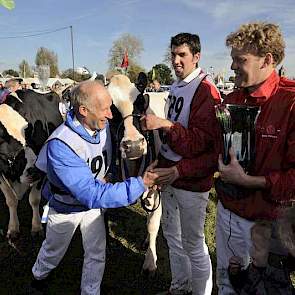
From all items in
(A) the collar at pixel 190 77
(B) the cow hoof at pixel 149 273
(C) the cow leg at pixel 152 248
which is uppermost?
(A) the collar at pixel 190 77

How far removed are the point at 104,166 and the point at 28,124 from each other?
240cm

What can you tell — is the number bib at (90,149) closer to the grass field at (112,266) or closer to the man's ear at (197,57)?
the man's ear at (197,57)

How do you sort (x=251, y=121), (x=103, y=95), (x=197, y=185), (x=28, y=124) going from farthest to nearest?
1. (x=28, y=124)
2. (x=197, y=185)
3. (x=103, y=95)
4. (x=251, y=121)

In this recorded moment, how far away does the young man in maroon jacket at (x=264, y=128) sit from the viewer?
190 cm

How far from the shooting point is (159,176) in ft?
8.52

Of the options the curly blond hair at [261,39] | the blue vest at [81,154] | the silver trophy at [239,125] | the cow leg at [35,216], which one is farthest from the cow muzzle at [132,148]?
→ the cow leg at [35,216]

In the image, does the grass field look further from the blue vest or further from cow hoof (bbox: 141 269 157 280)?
the blue vest

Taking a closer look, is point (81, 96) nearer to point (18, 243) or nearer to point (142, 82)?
point (142, 82)

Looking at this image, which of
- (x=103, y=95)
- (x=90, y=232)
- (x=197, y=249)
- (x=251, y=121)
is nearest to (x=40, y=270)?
(x=90, y=232)

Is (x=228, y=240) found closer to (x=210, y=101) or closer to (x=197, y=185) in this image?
(x=197, y=185)

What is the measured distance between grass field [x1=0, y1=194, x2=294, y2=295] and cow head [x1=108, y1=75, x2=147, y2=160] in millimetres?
1384

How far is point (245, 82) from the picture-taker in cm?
202

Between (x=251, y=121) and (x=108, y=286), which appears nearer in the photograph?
(x=251, y=121)

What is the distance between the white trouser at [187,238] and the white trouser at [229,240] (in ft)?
1.55
